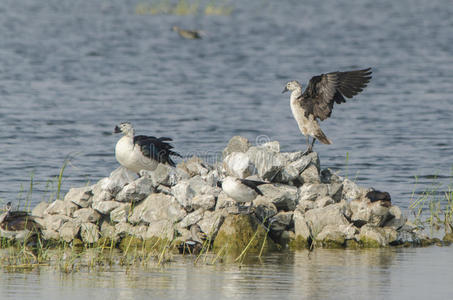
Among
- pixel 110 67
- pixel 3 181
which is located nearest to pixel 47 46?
pixel 110 67

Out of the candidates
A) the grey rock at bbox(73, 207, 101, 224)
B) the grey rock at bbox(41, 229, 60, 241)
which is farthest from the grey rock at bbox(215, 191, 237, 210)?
the grey rock at bbox(41, 229, 60, 241)

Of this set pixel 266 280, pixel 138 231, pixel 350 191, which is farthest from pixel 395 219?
pixel 138 231

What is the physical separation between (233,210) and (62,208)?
7.79 feet

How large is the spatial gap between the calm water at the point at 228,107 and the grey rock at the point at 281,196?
1.03 m

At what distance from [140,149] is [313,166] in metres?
2.39

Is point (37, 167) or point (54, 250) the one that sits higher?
point (37, 167)

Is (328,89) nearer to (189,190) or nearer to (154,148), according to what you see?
(154,148)

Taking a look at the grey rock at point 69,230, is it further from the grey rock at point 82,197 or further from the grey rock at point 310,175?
the grey rock at point 310,175

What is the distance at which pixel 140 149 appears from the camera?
13023 millimetres

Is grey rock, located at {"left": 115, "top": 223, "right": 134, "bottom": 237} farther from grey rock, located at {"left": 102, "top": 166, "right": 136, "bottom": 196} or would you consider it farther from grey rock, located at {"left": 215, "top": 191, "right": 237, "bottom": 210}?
grey rock, located at {"left": 215, "top": 191, "right": 237, "bottom": 210}

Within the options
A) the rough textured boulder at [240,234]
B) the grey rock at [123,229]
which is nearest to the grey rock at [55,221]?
the grey rock at [123,229]

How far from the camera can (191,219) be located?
11977 mm

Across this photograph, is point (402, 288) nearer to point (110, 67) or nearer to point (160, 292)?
point (160, 292)

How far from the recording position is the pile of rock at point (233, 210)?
11.9 metres
